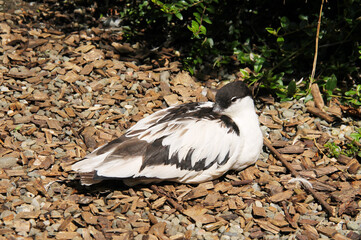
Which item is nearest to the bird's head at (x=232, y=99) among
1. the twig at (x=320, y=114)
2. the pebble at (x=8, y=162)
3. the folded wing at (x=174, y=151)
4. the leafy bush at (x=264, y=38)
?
the folded wing at (x=174, y=151)

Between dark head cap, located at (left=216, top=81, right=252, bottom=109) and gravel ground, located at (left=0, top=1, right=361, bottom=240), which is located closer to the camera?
gravel ground, located at (left=0, top=1, right=361, bottom=240)

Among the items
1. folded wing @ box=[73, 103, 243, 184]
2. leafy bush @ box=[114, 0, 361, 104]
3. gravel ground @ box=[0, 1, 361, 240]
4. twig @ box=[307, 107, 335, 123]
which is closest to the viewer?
gravel ground @ box=[0, 1, 361, 240]

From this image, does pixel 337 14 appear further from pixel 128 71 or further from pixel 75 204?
pixel 75 204

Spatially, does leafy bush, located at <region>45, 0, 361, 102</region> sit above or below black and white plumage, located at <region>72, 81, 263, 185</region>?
above

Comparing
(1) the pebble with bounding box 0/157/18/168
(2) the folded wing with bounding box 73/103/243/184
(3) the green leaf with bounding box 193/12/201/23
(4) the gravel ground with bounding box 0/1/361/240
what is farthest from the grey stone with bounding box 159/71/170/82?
(1) the pebble with bounding box 0/157/18/168

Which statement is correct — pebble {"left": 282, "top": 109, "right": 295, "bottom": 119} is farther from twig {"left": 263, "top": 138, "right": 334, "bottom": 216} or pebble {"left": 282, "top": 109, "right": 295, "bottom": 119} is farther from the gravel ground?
twig {"left": 263, "top": 138, "right": 334, "bottom": 216}

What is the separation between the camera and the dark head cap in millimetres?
4254

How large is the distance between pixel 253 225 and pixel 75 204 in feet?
5.04

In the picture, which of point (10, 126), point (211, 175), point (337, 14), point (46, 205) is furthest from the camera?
point (337, 14)

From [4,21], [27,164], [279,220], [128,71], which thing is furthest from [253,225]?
[4,21]

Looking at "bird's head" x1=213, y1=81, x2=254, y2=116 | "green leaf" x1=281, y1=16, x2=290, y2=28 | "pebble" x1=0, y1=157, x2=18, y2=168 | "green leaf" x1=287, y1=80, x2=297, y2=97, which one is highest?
"green leaf" x1=281, y1=16, x2=290, y2=28

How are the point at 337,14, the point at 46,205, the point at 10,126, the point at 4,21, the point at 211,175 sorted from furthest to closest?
the point at 4,21
the point at 337,14
the point at 10,126
the point at 211,175
the point at 46,205

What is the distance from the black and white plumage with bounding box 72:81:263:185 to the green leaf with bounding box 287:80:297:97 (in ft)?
2.78

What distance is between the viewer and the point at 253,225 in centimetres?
381
